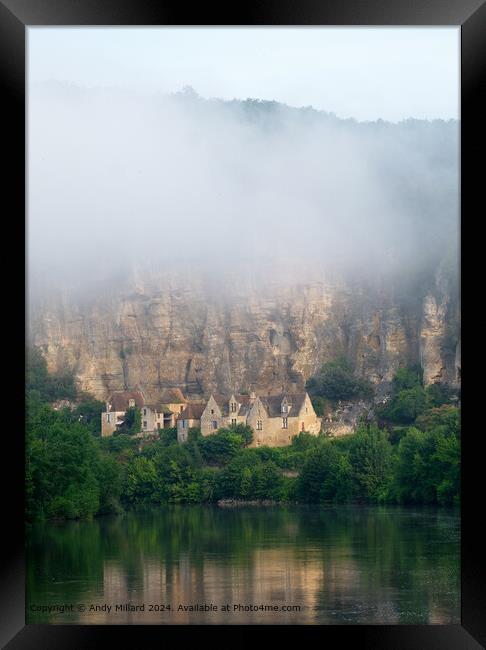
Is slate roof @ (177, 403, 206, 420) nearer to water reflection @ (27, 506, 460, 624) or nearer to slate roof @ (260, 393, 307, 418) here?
slate roof @ (260, 393, 307, 418)

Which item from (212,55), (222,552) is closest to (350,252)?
(212,55)

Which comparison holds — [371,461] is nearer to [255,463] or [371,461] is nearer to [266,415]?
[255,463]

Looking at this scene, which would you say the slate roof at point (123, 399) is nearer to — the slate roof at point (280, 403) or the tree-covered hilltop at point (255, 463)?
the tree-covered hilltop at point (255, 463)

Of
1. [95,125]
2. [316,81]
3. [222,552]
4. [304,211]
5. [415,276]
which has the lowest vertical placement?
[222,552]

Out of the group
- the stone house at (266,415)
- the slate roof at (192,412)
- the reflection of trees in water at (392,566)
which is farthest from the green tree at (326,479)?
the slate roof at (192,412)
